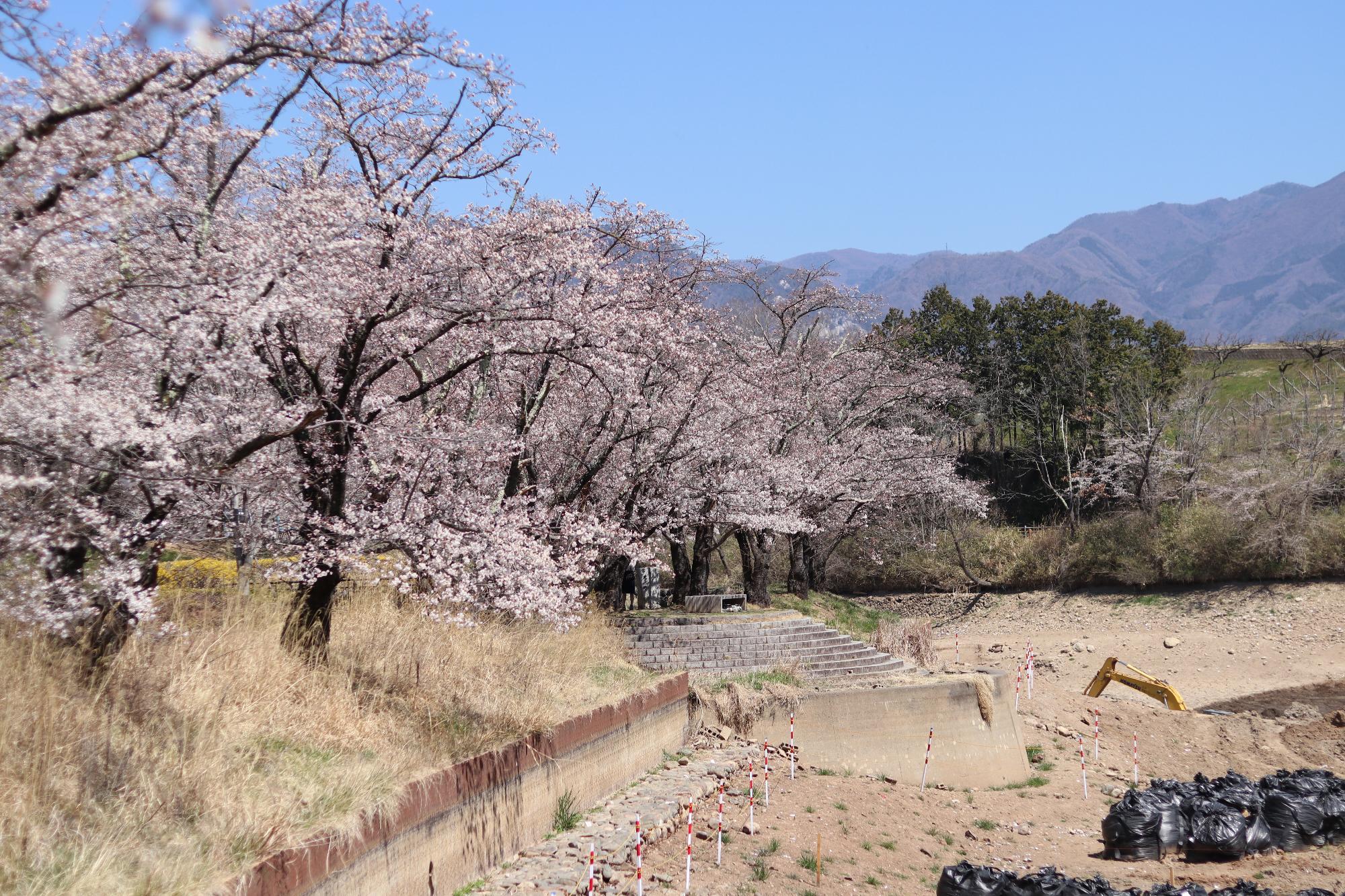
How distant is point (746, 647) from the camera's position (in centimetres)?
1986

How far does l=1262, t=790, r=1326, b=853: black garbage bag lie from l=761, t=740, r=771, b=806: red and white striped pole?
686cm

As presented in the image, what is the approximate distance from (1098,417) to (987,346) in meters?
7.40

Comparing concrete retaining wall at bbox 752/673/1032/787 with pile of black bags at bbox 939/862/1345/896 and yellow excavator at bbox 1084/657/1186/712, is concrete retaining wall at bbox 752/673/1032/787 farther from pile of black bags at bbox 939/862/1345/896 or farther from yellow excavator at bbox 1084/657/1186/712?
pile of black bags at bbox 939/862/1345/896

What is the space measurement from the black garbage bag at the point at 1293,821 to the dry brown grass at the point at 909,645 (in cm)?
833

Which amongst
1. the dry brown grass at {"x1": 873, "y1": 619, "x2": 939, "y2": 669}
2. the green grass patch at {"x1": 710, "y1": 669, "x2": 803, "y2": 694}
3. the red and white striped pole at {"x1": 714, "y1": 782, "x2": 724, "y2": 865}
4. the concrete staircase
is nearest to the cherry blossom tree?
the dry brown grass at {"x1": 873, "y1": 619, "x2": 939, "y2": 669}

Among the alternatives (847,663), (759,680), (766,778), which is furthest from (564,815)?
(847,663)

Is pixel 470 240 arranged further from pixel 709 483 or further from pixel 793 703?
pixel 709 483

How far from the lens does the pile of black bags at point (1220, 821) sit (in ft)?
46.9

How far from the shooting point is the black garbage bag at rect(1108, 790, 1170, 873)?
1421 cm

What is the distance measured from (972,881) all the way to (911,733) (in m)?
7.83

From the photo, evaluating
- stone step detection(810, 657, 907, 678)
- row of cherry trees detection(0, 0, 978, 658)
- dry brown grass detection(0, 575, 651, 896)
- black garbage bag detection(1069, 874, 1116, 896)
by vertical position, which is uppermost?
row of cherry trees detection(0, 0, 978, 658)

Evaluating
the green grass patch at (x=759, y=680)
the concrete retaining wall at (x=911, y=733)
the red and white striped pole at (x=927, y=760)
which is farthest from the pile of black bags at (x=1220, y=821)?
the green grass patch at (x=759, y=680)

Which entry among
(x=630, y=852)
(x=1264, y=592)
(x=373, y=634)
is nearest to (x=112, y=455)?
(x=373, y=634)

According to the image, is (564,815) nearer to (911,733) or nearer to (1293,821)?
(911,733)
